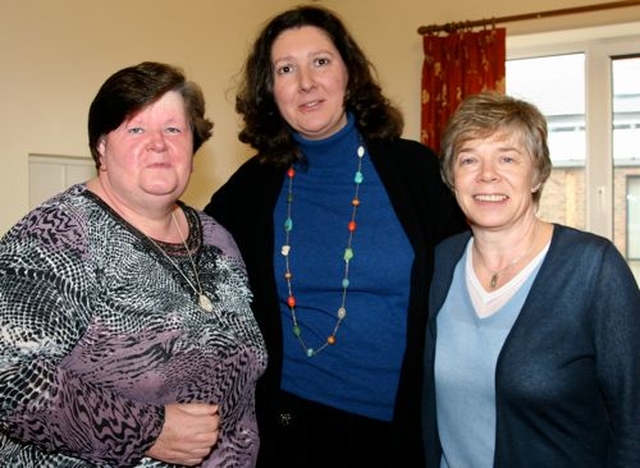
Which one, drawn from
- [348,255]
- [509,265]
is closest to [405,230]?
[348,255]

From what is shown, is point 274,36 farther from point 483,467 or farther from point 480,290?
point 483,467

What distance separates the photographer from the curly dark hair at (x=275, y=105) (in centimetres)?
187

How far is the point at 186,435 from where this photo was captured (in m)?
1.31

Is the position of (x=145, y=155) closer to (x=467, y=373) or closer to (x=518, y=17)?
(x=467, y=373)

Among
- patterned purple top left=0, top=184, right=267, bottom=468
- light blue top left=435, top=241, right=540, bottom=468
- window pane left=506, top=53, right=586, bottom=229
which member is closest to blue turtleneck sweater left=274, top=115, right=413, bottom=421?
light blue top left=435, top=241, right=540, bottom=468

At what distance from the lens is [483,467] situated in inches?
56.9

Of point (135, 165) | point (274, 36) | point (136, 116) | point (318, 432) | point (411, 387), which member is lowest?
point (318, 432)

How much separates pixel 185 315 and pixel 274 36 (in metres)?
0.90

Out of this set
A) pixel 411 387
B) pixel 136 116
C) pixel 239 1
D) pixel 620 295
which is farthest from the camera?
pixel 239 1

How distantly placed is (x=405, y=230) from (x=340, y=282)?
0.72 feet

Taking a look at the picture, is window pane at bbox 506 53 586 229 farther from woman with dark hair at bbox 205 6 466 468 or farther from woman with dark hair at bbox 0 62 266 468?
woman with dark hair at bbox 0 62 266 468

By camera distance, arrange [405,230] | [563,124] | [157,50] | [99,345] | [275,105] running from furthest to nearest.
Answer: [563,124], [157,50], [275,105], [405,230], [99,345]

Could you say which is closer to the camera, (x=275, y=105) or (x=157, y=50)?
(x=275, y=105)

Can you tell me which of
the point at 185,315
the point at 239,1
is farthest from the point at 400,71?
the point at 185,315
